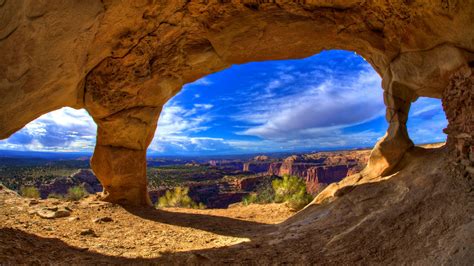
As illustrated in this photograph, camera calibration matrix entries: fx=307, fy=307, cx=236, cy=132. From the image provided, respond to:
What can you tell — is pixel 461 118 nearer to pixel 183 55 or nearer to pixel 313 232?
pixel 313 232

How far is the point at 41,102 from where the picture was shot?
Answer: 24.5 feet

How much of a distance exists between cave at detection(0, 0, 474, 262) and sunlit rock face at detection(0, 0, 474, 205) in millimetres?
33

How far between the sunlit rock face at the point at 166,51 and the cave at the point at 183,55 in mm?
33

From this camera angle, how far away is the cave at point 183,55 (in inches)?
248

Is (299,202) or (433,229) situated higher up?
(433,229)

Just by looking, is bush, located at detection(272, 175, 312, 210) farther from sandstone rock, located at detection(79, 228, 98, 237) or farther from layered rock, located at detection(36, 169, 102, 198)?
layered rock, located at detection(36, 169, 102, 198)

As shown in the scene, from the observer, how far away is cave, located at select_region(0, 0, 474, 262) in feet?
20.6

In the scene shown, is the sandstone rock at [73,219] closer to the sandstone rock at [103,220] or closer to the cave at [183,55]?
the sandstone rock at [103,220]

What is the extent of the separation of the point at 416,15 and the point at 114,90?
954cm

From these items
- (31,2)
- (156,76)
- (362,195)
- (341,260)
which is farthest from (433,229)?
(156,76)

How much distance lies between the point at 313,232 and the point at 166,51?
25.0 ft

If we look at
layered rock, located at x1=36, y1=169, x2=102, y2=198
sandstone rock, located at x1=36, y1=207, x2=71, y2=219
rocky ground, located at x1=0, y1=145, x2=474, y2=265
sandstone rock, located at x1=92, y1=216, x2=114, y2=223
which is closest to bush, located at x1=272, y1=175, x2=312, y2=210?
rocky ground, located at x1=0, y1=145, x2=474, y2=265

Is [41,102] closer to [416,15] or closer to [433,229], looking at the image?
[433,229]

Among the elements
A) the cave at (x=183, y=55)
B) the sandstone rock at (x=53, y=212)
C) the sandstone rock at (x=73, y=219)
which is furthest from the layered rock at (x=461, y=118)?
the sandstone rock at (x=53, y=212)
